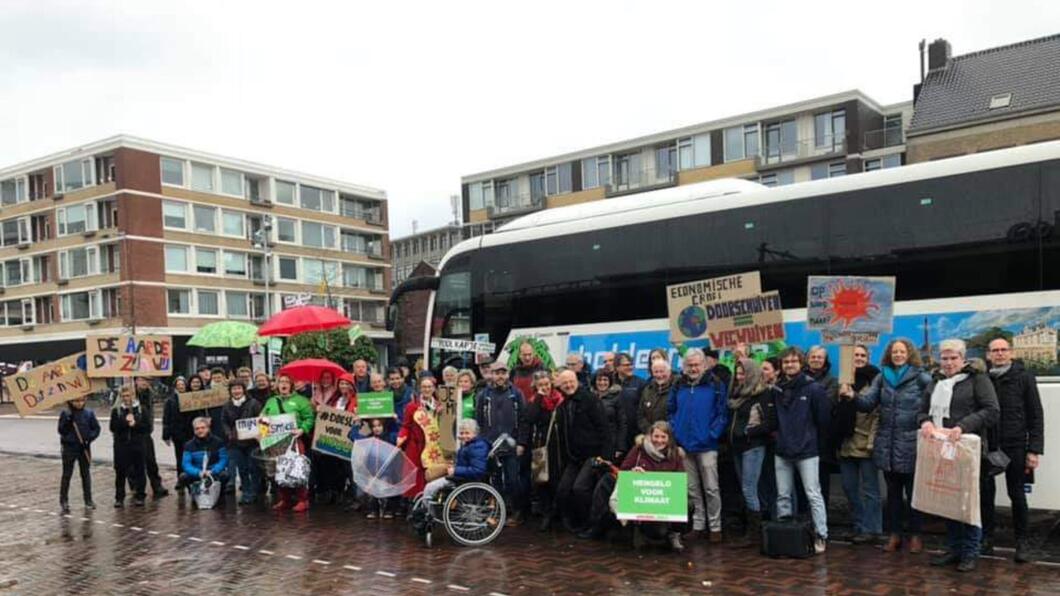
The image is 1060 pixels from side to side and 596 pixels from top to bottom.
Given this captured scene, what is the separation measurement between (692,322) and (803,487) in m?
2.39

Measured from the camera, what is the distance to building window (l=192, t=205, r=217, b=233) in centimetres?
5975

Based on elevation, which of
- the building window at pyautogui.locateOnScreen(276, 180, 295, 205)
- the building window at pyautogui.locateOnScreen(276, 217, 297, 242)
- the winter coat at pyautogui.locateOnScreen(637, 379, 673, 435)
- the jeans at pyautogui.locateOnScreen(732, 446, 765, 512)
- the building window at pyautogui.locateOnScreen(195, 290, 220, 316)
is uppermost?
the building window at pyautogui.locateOnScreen(276, 180, 295, 205)

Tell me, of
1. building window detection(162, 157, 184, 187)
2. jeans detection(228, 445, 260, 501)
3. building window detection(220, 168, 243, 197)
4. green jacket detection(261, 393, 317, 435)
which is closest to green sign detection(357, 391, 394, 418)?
green jacket detection(261, 393, 317, 435)

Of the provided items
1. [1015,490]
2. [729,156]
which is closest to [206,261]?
[729,156]

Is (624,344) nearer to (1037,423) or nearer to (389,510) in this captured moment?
(389,510)

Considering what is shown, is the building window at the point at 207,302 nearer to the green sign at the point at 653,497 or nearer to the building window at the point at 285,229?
the building window at the point at 285,229

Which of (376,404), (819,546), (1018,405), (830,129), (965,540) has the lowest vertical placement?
(819,546)

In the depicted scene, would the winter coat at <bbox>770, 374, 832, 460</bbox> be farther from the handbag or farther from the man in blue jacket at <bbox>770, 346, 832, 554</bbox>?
the handbag

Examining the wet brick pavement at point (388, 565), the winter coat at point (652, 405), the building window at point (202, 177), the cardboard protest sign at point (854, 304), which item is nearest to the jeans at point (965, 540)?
the wet brick pavement at point (388, 565)

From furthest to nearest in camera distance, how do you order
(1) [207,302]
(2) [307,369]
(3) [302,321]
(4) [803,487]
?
(1) [207,302], (3) [302,321], (2) [307,369], (4) [803,487]

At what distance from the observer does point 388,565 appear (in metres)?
7.64

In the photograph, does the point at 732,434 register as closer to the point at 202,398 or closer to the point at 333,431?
the point at 333,431

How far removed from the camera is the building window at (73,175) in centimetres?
5694

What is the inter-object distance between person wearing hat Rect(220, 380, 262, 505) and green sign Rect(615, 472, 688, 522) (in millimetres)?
6029
